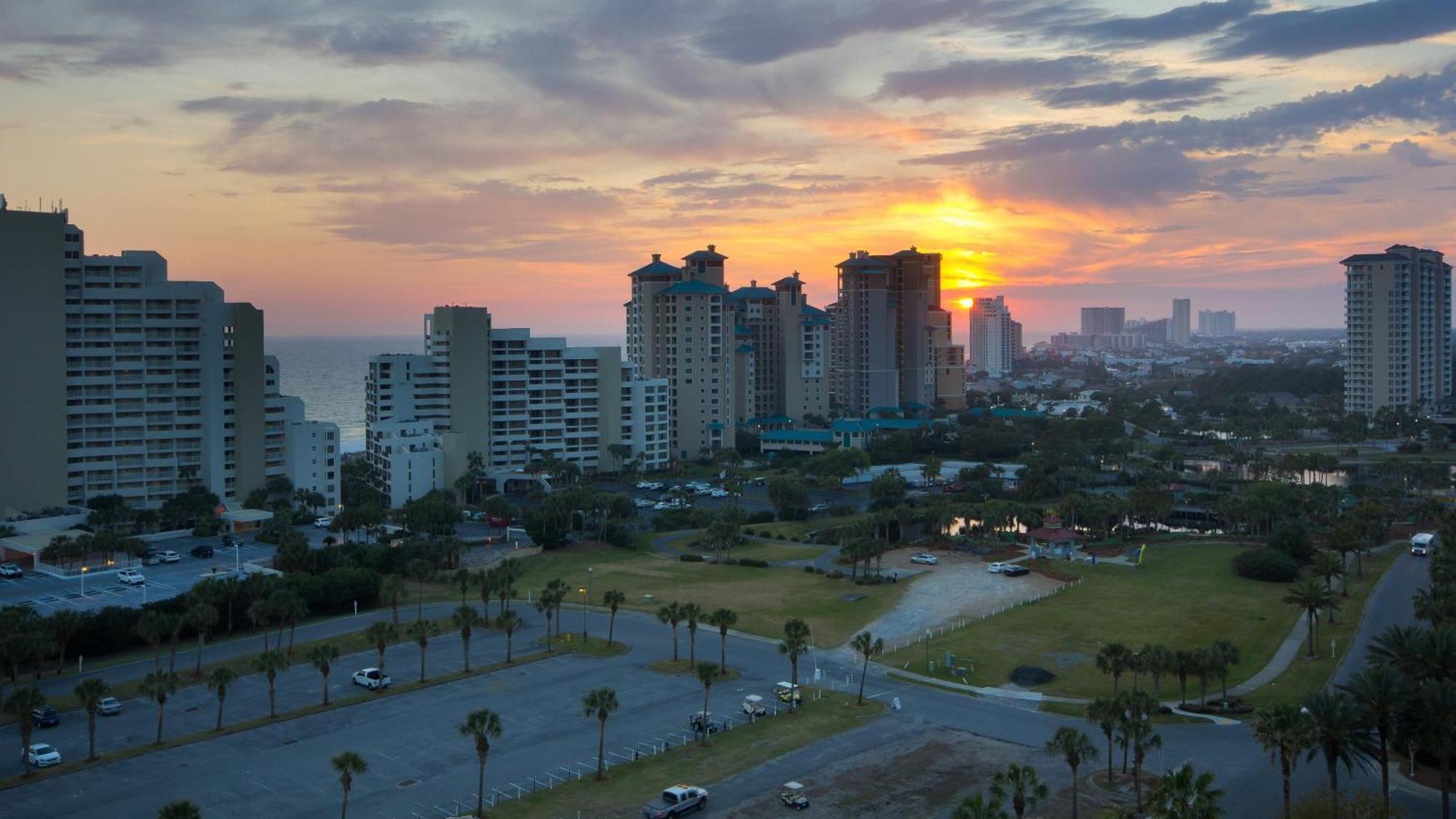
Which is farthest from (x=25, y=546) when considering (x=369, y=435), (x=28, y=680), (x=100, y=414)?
(x=369, y=435)

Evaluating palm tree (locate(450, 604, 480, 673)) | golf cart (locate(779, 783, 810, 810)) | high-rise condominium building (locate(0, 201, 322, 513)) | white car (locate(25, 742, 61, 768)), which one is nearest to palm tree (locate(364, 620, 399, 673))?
palm tree (locate(450, 604, 480, 673))

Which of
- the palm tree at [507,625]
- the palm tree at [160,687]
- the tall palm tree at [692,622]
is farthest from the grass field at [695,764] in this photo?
the palm tree at [160,687]

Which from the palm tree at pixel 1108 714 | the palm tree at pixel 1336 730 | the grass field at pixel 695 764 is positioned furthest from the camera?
the grass field at pixel 695 764

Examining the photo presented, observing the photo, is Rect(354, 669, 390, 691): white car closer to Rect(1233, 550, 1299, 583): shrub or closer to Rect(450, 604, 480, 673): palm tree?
Rect(450, 604, 480, 673): palm tree

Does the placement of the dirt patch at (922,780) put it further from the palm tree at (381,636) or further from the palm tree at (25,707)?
the palm tree at (25,707)

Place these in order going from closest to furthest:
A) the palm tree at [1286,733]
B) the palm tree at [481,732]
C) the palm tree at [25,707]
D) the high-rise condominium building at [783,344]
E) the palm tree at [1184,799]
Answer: the palm tree at [1184,799] → the palm tree at [1286,733] → the palm tree at [481,732] → the palm tree at [25,707] → the high-rise condominium building at [783,344]
